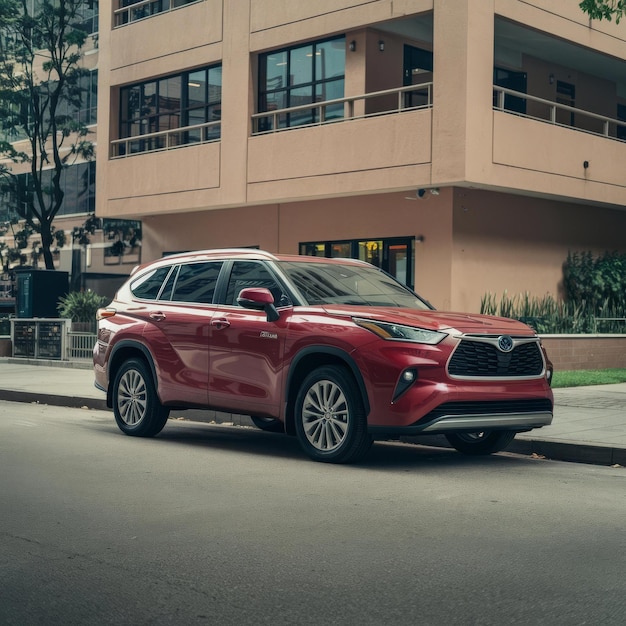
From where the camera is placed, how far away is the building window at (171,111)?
1088 inches

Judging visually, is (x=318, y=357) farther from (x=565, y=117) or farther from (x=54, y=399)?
(x=565, y=117)

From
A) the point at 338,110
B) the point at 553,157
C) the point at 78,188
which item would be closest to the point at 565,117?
the point at 553,157

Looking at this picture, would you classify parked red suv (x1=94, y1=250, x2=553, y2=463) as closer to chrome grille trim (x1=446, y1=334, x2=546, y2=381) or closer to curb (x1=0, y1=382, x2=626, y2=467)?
chrome grille trim (x1=446, y1=334, x2=546, y2=381)

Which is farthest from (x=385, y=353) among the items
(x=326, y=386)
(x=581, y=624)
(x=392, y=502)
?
(x=581, y=624)

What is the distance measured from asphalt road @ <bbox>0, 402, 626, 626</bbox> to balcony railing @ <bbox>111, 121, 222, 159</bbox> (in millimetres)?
18037

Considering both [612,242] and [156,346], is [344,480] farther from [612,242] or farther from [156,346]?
[612,242]

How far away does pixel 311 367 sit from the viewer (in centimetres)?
983

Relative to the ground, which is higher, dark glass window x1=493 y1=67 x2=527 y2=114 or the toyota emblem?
dark glass window x1=493 y1=67 x2=527 y2=114

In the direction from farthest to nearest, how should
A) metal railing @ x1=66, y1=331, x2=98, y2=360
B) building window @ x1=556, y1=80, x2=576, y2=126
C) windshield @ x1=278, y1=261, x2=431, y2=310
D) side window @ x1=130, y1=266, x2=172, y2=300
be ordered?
building window @ x1=556, y1=80, x2=576, y2=126, metal railing @ x1=66, y1=331, x2=98, y2=360, side window @ x1=130, y1=266, x2=172, y2=300, windshield @ x1=278, y1=261, x2=431, y2=310

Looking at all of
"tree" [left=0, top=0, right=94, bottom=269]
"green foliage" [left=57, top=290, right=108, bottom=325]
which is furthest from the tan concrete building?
"tree" [left=0, top=0, right=94, bottom=269]

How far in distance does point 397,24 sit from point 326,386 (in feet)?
52.0

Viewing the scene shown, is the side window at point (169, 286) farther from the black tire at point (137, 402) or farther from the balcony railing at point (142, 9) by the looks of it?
the balcony railing at point (142, 9)

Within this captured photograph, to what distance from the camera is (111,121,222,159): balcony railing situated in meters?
27.6

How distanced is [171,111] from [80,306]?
5.65 metres
